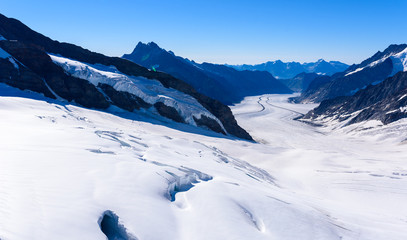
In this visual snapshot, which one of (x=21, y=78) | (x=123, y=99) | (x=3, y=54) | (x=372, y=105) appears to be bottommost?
(x=123, y=99)

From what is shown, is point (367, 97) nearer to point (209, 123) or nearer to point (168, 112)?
point (209, 123)

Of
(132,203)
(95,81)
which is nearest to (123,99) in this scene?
(95,81)

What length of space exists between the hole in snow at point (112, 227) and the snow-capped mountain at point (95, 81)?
2919 centimetres

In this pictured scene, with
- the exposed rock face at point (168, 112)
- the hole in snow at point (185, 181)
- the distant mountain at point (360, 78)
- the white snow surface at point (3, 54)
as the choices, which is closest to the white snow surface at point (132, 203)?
the hole in snow at point (185, 181)

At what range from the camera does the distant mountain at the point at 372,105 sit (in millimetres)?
57125

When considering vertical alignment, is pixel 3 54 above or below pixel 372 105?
below

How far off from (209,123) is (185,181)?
27.8 meters

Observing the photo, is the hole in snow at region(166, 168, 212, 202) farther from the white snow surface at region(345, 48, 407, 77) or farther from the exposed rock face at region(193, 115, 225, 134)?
the white snow surface at region(345, 48, 407, 77)

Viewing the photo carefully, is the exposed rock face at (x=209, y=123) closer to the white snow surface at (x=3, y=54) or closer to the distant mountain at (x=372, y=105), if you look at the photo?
the white snow surface at (x=3, y=54)

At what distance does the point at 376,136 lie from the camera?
51031 millimetres

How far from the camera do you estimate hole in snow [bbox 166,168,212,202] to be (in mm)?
8220

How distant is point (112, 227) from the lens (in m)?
5.55

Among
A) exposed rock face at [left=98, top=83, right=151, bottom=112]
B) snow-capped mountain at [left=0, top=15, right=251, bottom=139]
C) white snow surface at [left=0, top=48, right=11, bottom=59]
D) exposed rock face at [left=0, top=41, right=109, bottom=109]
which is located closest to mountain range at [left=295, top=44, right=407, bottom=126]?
snow-capped mountain at [left=0, top=15, right=251, bottom=139]

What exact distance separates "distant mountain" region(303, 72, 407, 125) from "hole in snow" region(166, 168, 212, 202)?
59966 millimetres
